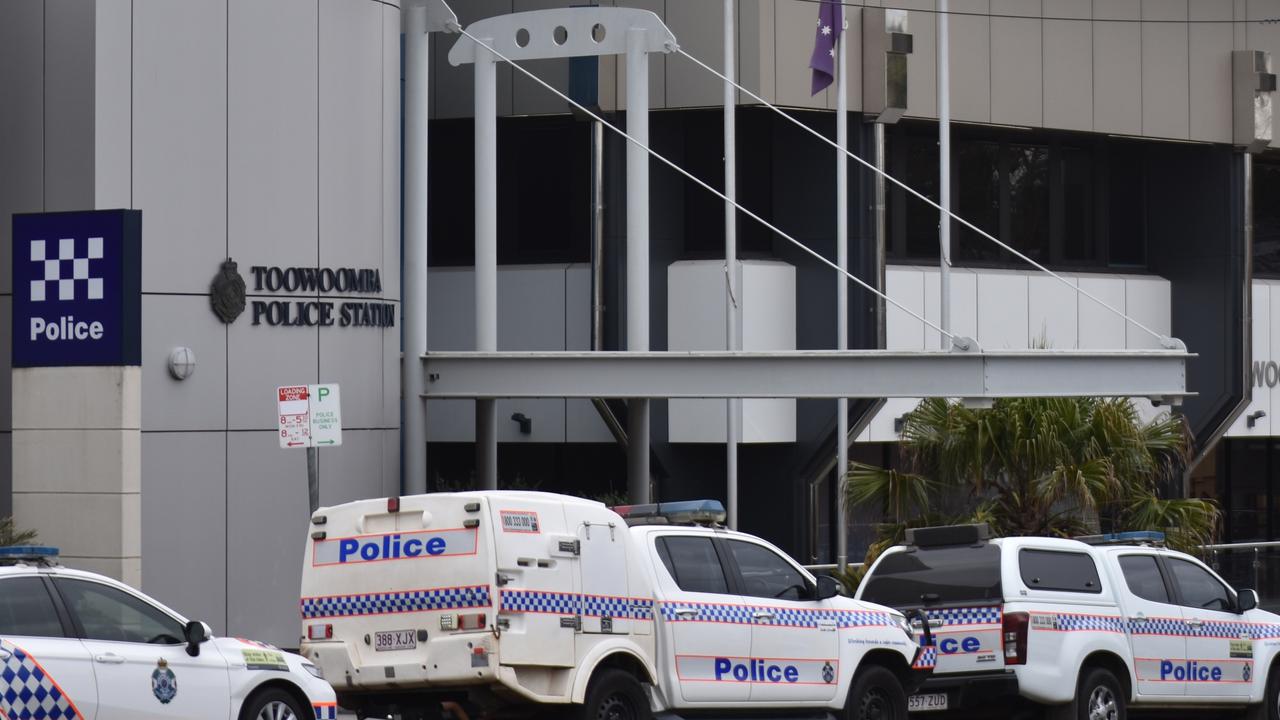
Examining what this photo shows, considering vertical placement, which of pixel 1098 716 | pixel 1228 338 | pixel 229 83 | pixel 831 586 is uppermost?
pixel 229 83

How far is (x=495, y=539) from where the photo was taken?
43.9ft

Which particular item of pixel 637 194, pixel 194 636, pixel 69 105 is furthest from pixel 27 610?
pixel 637 194

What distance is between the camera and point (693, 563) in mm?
14828

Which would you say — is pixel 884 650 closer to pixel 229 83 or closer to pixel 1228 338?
pixel 229 83

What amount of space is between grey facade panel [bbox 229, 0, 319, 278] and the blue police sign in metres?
1.75

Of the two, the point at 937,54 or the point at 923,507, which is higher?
the point at 937,54

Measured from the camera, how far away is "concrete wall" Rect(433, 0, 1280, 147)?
26.5 metres

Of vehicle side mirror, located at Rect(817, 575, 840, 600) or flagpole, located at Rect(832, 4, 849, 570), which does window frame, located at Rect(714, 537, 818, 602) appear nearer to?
vehicle side mirror, located at Rect(817, 575, 840, 600)

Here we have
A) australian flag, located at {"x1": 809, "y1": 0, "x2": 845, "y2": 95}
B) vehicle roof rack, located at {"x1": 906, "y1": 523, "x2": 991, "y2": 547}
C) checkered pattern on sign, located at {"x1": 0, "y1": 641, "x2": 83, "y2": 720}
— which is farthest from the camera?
australian flag, located at {"x1": 809, "y1": 0, "x2": 845, "y2": 95}

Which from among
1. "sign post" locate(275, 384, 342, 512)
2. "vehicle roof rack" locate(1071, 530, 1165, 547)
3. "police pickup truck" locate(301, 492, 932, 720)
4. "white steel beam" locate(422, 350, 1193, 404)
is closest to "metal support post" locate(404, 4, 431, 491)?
"white steel beam" locate(422, 350, 1193, 404)

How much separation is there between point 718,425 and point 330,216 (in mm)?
7811

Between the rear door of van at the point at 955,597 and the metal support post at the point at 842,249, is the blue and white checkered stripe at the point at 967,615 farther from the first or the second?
the metal support post at the point at 842,249

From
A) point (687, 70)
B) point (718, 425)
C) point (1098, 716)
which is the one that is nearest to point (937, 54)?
point (687, 70)

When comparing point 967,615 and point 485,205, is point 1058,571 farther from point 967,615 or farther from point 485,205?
point 485,205
